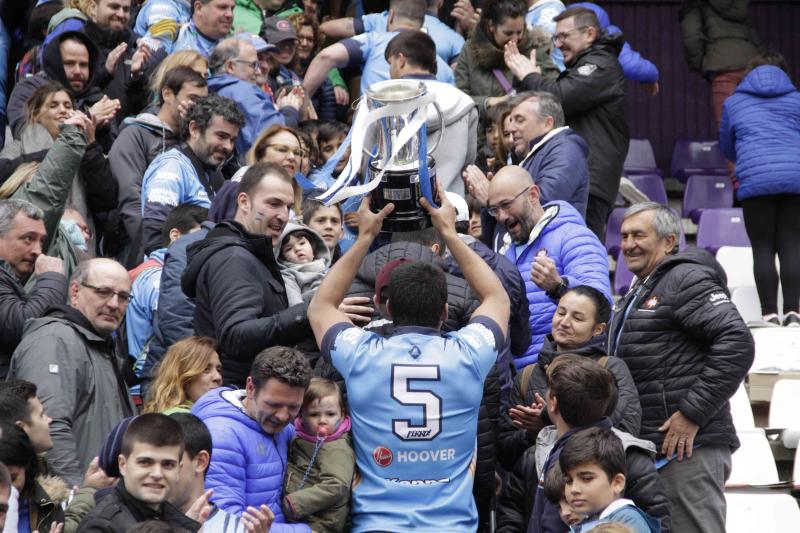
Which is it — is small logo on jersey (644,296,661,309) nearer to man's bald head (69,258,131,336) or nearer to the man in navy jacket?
the man in navy jacket

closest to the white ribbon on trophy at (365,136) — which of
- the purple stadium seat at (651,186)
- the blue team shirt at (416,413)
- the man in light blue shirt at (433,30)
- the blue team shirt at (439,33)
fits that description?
the blue team shirt at (416,413)

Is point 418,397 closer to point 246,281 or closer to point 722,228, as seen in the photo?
point 246,281

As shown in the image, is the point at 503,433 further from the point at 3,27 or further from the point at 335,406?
the point at 3,27

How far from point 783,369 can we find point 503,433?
312 centimetres

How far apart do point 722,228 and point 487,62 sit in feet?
10.2

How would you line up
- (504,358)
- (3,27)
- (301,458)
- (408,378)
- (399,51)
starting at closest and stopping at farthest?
1. (408,378)
2. (301,458)
3. (504,358)
4. (399,51)
5. (3,27)

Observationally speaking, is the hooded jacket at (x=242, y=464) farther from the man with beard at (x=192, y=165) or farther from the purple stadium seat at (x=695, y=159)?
the purple stadium seat at (x=695, y=159)

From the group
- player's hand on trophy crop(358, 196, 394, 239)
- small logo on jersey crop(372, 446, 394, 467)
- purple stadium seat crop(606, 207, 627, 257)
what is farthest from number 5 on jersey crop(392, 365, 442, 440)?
A: purple stadium seat crop(606, 207, 627, 257)

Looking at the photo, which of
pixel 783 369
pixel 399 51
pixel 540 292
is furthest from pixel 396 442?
pixel 783 369

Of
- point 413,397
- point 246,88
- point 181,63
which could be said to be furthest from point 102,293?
point 246,88

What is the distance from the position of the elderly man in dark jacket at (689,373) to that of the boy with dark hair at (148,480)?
237cm

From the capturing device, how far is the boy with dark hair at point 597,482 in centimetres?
537

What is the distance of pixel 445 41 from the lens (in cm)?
1096

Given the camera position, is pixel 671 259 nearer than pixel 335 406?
No
